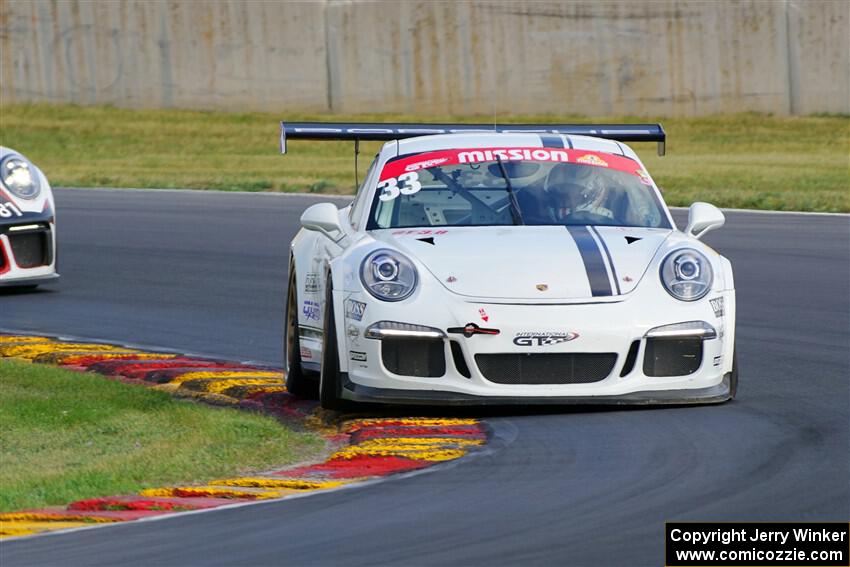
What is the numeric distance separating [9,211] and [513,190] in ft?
15.8

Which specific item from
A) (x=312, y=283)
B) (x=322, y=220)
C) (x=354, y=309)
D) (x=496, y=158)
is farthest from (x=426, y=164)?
(x=354, y=309)

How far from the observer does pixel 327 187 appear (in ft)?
66.3

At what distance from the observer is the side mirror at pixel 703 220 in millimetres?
8078

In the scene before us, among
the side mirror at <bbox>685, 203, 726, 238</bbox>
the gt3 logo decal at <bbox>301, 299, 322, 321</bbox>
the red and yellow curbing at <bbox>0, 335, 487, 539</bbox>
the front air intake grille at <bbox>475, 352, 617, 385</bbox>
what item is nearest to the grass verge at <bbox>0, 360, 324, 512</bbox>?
the red and yellow curbing at <bbox>0, 335, 487, 539</bbox>

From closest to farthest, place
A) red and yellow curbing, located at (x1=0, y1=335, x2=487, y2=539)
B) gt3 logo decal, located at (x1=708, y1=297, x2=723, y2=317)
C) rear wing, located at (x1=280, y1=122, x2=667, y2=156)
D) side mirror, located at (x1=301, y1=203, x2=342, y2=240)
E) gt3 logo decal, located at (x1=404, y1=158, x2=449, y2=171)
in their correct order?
red and yellow curbing, located at (x1=0, y1=335, x2=487, y2=539), gt3 logo decal, located at (x1=708, y1=297, x2=723, y2=317), side mirror, located at (x1=301, y1=203, x2=342, y2=240), gt3 logo decal, located at (x1=404, y1=158, x2=449, y2=171), rear wing, located at (x1=280, y1=122, x2=667, y2=156)

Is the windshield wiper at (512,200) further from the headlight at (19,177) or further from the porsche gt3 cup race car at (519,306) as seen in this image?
the headlight at (19,177)

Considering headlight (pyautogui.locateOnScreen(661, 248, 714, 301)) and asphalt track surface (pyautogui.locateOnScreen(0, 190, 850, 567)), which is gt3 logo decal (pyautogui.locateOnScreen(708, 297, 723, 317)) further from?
asphalt track surface (pyautogui.locateOnScreen(0, 190, 850, 567))

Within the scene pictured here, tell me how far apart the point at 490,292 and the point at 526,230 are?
0.66m

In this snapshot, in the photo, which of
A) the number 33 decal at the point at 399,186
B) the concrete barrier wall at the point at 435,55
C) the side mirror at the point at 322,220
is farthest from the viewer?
the concrete barrier wall at the point at 435,55

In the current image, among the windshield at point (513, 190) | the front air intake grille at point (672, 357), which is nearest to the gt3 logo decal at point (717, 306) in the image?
the front air intake grille at point (672, 357)

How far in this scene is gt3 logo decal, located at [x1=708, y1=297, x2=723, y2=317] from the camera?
747cm

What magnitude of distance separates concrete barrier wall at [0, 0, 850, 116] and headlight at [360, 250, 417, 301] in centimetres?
2030

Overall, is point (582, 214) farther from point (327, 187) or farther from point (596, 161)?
point (327, 187)

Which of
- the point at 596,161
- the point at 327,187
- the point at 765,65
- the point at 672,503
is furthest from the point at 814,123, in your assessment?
the point at 672,503
